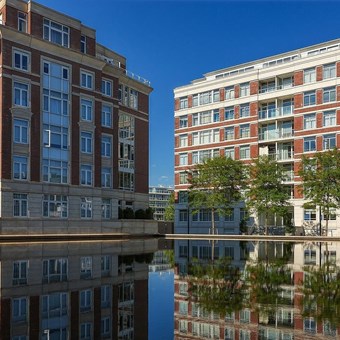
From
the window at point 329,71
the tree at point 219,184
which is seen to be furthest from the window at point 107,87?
the window at point 329,71

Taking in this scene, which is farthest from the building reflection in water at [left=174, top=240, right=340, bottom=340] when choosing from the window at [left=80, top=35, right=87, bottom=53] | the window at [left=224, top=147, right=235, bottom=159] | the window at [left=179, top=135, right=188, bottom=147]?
the window at [left=179, top=135, right=188, bottom=147]

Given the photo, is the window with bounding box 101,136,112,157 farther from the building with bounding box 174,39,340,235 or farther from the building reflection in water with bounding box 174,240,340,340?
the building reflection in water with bounding box 174,240,340,340

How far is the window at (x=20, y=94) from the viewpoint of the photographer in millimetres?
41281

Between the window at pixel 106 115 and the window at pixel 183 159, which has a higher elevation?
the window at pixel 106 115

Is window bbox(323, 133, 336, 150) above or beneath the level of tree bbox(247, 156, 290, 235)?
above

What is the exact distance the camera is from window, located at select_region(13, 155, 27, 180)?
40719mm

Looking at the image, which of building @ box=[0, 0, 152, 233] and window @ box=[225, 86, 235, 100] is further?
window @ box=[225, 86, 235, 100]

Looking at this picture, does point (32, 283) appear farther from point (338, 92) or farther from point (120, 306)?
point (338, 92)

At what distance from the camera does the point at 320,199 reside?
47.3 meters

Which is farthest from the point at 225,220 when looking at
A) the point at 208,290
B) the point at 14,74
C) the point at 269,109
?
the point at 208,290

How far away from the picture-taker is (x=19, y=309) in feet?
28.9

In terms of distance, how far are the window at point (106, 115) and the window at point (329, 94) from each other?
25.7 m

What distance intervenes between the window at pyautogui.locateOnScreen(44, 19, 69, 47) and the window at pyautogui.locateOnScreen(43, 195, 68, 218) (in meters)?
14.7

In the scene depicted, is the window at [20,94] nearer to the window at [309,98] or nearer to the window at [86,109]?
the window at [86,109]
